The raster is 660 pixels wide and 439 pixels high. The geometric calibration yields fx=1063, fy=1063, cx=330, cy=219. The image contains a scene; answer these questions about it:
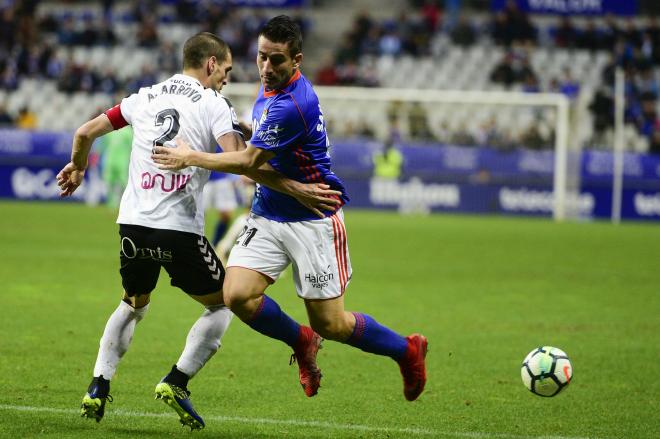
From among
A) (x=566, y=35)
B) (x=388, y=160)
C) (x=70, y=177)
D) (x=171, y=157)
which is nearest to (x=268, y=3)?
(x=388, y=160)

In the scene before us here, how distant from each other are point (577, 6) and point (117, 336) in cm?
2936

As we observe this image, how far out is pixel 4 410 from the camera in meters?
6.38

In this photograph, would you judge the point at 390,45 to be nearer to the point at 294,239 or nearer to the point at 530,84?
the point at 530,84

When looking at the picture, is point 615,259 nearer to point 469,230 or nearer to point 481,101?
point 469,230

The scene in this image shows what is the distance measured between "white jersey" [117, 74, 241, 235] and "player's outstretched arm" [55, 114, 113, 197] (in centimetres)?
22

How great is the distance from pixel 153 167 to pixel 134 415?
153 cm

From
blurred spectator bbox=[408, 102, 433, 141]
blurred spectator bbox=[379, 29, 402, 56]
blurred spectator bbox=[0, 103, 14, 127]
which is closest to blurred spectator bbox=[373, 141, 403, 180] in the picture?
blurred spectator bbox=[408, 102, 433, 141]

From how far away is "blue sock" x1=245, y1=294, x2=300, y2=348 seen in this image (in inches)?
249

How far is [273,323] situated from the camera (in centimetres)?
638

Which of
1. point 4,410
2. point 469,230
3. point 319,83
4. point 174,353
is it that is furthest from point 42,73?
point 4,410

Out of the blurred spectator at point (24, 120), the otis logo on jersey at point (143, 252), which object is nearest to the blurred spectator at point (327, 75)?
the blurred spectator at point (24, 120)

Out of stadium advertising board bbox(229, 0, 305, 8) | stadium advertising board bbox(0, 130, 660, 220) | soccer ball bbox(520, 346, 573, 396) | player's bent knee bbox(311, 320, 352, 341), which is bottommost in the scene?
stadium advertising board bbox(0, 130, 660, 220)

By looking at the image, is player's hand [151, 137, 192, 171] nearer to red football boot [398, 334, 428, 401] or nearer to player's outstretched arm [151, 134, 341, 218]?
player's outstretched arm [151, 134, 341, 218]

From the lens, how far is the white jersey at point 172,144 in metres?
6.12
